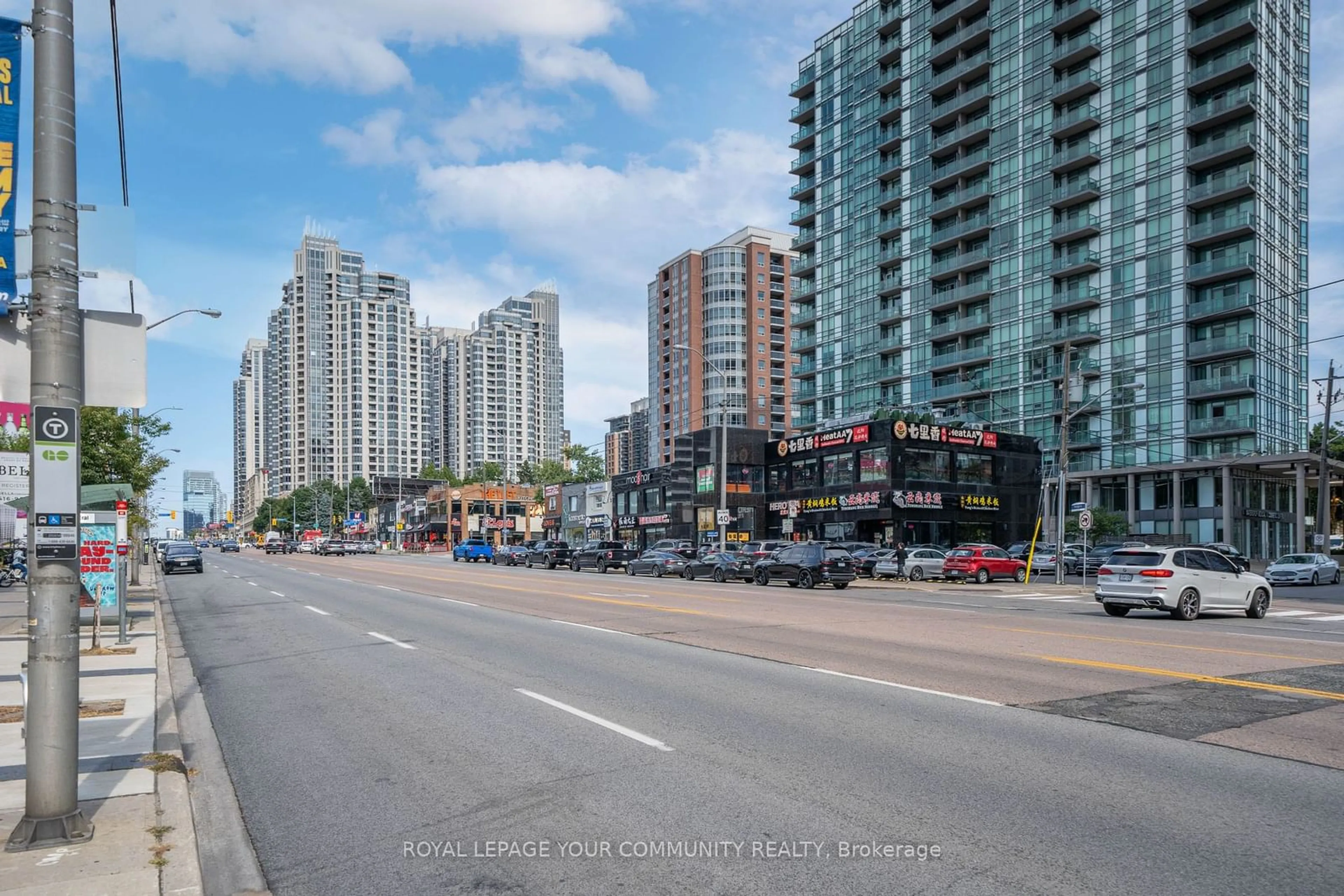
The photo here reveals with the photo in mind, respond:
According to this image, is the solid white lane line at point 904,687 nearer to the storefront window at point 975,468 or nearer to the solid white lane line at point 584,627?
the solid white lane line at point 584,627

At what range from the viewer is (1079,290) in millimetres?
74625

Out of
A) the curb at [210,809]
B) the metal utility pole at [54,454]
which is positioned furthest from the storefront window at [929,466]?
the metal utility pole at [54,454]

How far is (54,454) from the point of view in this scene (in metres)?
5.56

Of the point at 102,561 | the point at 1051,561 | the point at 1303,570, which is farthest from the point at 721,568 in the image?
the point at 102,561

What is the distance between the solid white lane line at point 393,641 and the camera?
50.1 ft

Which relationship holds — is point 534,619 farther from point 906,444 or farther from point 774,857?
point 906,444

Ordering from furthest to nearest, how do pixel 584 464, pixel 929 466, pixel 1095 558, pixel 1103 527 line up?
pixel 584 464
pixel 1103 527
pixel 929 466
pixel 1095 558

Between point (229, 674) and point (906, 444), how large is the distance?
52332 mm

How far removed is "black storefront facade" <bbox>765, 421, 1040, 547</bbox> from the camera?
199 feet

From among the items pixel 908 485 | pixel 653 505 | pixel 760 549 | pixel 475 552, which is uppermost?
pixel 908 485

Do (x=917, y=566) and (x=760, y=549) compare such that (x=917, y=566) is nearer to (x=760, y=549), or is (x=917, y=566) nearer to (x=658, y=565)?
(x=760, y=549)

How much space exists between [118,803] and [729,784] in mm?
4243

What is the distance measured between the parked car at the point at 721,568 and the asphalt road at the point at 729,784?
27219mm

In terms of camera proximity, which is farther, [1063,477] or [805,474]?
[805,474]
